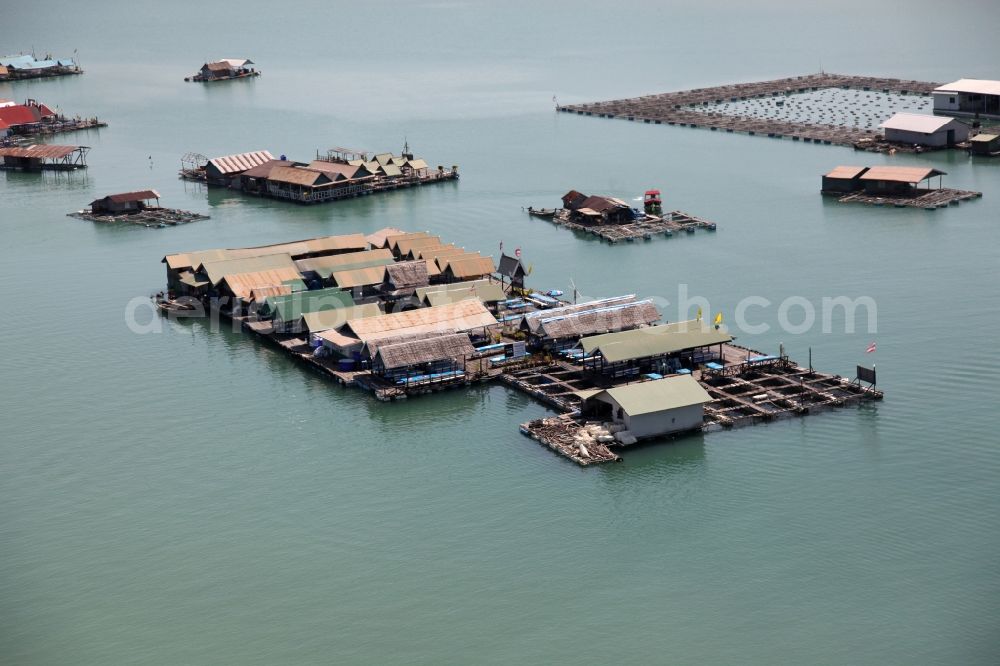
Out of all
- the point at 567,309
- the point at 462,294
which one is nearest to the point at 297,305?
the point at 462,294

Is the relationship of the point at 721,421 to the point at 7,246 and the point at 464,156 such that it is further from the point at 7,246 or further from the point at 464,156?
the point at 464,156

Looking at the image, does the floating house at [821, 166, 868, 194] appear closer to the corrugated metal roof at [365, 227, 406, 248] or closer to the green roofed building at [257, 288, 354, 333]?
the corrugated metal roof at [365, 227, 406, 248]

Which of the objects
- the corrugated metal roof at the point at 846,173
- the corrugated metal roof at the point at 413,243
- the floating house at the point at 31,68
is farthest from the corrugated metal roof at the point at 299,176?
the floating house at the point at 31,68

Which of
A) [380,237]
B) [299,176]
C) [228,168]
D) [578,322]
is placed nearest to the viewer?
[578,322]

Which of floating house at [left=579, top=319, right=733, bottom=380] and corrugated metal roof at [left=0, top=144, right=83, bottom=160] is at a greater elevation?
corrugated metal roof at [left=0, top=144, right=83, bottom=160]

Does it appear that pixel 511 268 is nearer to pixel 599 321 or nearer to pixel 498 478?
pixel 599 321

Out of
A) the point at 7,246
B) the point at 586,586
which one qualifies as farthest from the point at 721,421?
the point at 7,246

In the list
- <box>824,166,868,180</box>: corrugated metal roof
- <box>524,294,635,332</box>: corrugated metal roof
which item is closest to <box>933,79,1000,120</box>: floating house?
<box>824,166,868,180</box>: corrugated metal roof
